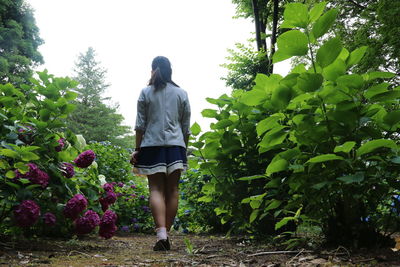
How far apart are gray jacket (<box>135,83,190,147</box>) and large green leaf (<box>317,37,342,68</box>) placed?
1.67 m

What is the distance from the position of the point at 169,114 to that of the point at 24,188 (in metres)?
1.24

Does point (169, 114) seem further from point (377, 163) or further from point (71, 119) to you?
point (71, 119)

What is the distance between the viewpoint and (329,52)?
127cm

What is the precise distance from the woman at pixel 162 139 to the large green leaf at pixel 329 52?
1669 mm

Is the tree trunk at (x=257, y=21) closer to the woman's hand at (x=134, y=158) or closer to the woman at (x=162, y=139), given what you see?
the woman at (x=162, y=139)

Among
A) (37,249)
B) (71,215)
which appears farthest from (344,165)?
(37,249)

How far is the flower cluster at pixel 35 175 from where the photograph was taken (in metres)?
1.99

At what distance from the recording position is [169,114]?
9.36 feet

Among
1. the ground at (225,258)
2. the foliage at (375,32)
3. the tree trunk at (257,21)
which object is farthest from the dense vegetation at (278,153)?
the tree trunk at (257,21)

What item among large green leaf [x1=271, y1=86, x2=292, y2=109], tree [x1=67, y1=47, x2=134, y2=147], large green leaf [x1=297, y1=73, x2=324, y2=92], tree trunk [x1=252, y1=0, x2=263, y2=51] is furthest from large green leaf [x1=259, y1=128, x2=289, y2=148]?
tree [x1=67, y1=47, x2=134, y2=147]

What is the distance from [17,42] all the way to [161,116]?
1692 cm

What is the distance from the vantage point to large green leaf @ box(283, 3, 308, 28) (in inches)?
50.5

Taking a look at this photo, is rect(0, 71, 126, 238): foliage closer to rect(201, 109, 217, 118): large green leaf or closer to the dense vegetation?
the dense vegetation

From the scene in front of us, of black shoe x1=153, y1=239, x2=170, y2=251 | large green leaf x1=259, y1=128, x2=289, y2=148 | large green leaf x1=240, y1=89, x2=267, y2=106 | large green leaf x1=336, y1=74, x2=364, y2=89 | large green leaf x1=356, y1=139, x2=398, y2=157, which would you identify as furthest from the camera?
black shoe x1=153, y1=239, x2=170, y2=251
